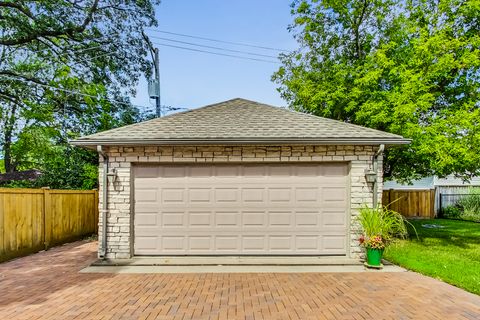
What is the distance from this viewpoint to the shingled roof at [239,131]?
24.2ft

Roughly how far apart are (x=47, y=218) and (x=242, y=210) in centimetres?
546

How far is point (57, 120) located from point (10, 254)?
10.2m

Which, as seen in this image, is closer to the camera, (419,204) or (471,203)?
(471,203)

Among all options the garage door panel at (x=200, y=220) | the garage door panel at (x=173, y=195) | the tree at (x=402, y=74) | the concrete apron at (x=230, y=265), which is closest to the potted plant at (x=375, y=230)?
the concrete apron at (x=230, y=265)

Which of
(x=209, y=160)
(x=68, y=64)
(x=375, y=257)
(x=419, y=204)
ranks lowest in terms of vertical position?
(x=419, y=204)

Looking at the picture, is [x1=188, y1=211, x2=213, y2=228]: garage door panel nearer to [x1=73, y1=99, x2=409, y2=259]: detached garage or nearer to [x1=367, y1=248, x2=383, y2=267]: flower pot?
[x1=73, y1=99, x2=409, y2=259]: detached garage

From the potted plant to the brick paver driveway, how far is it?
42cm

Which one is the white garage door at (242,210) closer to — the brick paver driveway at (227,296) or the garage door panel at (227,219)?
the garage door panel at (227,219)

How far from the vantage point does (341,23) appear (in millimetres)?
13242

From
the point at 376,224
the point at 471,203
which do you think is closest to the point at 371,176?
the point at 376,224

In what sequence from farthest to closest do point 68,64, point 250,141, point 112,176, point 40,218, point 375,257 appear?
point 68,64, point 40,218, point 112,176, point 250,141, point 375,257

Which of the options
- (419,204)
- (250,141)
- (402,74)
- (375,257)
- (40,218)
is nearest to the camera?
(375,257)

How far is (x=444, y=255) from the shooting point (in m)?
8.16

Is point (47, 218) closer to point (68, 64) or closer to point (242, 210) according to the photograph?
point (242, 210)
